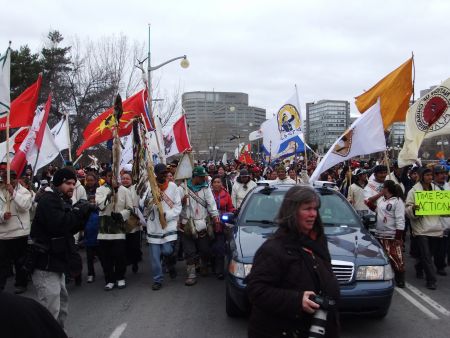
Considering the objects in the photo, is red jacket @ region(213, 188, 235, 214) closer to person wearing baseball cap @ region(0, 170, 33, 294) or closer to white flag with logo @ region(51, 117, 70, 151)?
person wearing baseball cap @ region(0, 170, 33, 294)

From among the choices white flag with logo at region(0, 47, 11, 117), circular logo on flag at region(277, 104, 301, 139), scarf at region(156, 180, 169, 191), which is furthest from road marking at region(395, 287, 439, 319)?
circular logo on flag at region(277, 104, 301, 139)

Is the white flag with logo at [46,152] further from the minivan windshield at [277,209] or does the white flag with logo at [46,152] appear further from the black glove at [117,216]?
the minivan windshield at [277,209]

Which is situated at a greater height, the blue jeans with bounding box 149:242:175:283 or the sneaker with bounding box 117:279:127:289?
the blue jeans with bounding box 149:242:175:283

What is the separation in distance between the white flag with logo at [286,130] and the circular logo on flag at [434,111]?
471cm

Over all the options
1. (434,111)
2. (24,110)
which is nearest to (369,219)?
(434,111)

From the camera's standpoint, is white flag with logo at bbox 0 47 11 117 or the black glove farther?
the black glove

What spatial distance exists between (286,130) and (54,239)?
9.70m

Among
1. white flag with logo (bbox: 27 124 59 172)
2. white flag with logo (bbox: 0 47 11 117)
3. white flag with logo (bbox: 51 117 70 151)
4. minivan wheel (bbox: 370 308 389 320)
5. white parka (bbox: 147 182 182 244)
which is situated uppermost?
white flag with logo (bbox: 0 47 11 117)

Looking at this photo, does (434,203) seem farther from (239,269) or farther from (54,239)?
(54,239)

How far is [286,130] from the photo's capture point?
13.3 meters

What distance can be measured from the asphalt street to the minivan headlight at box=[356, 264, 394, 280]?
0.65m

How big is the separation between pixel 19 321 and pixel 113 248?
5854 mm

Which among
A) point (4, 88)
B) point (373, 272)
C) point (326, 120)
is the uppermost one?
point (326, 120)

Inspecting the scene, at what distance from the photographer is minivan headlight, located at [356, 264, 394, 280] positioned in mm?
4801
